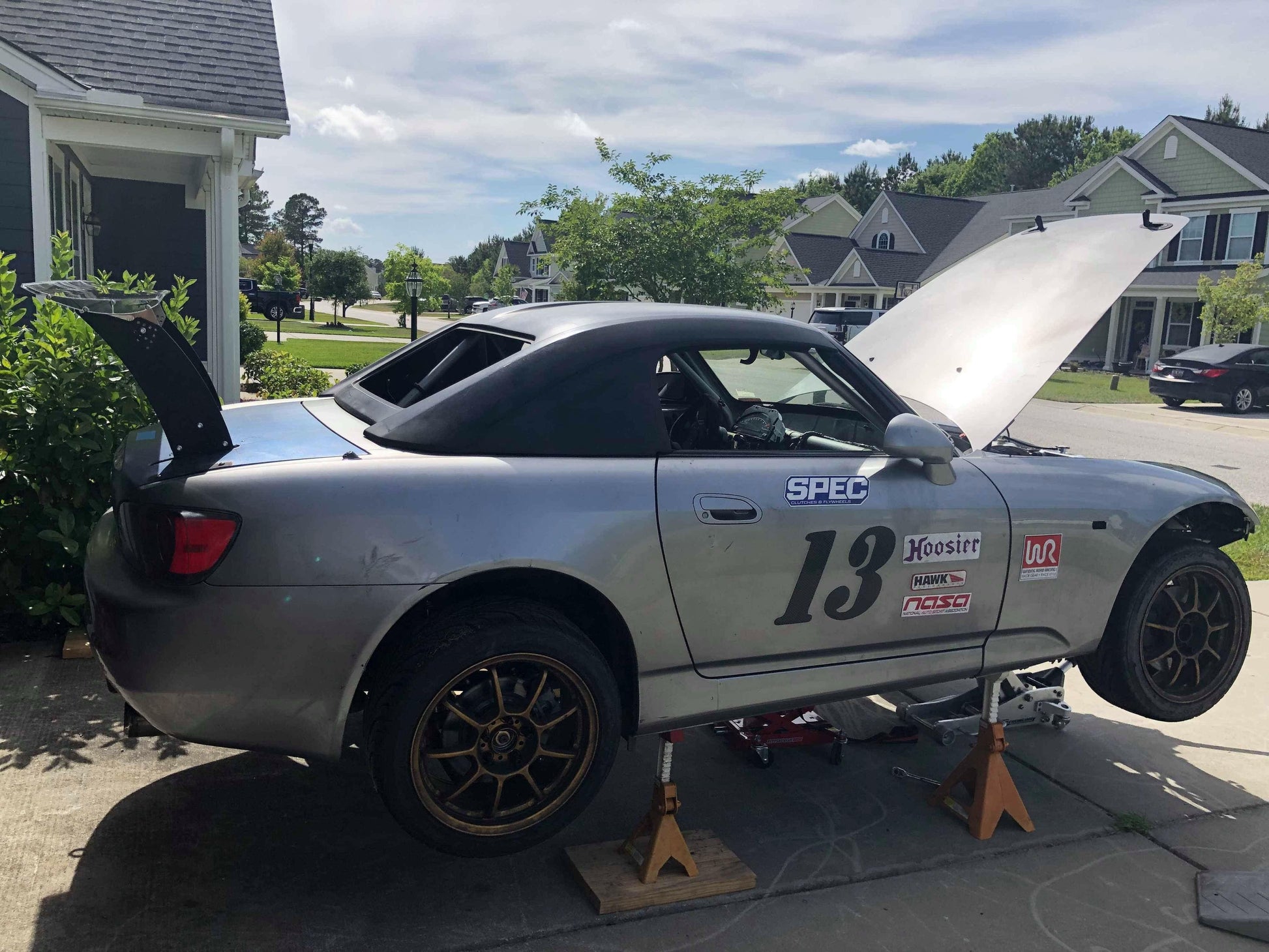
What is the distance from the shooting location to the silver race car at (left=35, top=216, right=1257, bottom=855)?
266 centimetres

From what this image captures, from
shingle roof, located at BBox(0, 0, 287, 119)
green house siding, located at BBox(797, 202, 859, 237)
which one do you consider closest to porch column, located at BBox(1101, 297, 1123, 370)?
green house siding, located at BBox(797, 202, 859, 237)

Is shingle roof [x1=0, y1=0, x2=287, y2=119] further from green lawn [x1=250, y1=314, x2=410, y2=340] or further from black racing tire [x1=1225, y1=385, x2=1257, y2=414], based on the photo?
green lawn [x1=250, y1=314, x2=410, y2=340]

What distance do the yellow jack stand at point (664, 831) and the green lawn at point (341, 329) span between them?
1438 inches

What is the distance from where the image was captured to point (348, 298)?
55219 millimetres

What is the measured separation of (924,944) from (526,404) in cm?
191

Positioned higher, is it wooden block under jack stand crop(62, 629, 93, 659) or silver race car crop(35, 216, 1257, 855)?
silver race car crop(35, 216, 1257, 855)

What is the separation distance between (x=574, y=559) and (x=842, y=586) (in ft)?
3.03

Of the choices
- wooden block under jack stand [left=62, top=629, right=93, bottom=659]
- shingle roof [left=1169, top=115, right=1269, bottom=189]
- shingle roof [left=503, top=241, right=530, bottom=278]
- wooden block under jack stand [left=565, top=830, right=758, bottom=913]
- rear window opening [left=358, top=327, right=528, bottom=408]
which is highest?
shingle roof [left=1169, top=115, right=1269, bottom=189]

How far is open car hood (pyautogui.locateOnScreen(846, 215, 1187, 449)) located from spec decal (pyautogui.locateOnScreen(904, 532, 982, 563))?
0.58 m

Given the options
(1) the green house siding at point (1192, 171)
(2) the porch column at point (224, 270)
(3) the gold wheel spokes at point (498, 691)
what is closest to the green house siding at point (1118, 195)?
(1) the green house siding at point (1192, 171)

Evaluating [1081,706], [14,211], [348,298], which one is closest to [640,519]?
[1081,706]

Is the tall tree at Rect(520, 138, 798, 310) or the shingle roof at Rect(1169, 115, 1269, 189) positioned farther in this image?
the shingle roof at Rect(1169, 115, 1269, 189)

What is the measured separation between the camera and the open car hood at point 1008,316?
4.05 meters

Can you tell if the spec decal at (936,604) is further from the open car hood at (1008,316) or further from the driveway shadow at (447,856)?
the driveway shadow at (447,856)
